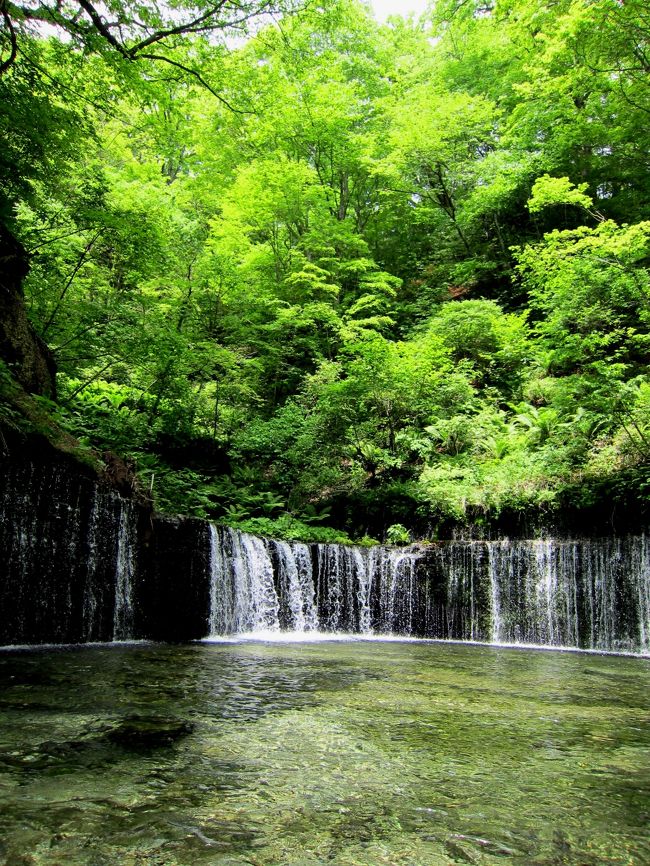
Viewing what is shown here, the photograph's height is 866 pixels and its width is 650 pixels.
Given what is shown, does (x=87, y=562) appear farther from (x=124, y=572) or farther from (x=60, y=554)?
(x=124, y=572)

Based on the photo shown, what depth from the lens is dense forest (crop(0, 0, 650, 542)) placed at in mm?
9117

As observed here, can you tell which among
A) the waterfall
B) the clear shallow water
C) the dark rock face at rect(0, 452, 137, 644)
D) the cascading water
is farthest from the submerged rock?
the cascading water

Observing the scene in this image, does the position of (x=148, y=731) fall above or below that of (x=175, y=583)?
below

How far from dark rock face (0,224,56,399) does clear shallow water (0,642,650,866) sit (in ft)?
16.2

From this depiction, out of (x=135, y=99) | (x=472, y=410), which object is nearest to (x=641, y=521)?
(x=472, y=410)

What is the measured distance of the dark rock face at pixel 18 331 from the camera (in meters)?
7.87

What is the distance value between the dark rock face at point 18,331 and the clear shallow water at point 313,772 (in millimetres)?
Result: 4944

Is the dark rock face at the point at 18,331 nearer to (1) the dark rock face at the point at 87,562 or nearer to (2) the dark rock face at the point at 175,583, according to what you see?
(1) the dark rock face at the point at 87,562

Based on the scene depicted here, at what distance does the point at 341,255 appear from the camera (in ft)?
66.9

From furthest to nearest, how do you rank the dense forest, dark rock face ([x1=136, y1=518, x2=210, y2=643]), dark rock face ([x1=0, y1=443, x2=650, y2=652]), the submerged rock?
the dense forest, dark rock face ([x1=136, y1=518, x2=210, y2=643]), dark rock face ([x1=0, y1=443, x2=650, y2=652]), the submerged rock

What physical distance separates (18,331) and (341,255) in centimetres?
1449

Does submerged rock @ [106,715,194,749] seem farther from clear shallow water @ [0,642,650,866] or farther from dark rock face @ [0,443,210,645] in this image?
dark rock face @ [0,443,210,645]

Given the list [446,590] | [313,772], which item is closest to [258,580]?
[446,590]

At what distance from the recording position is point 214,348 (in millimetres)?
13297
